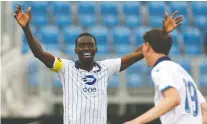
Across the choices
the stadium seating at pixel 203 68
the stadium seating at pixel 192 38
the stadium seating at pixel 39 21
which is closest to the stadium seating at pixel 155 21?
the stadium seating at pixel 192 38

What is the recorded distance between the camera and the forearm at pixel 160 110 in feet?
13.5

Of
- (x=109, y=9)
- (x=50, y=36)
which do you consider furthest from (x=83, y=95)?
(x=109, y=9)

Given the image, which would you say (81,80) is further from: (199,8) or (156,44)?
(199,8)

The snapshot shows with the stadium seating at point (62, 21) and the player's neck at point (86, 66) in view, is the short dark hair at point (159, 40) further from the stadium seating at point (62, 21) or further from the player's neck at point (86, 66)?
the stadium seating at point (62, 21)

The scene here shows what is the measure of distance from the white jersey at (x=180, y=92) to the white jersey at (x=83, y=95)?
125cm

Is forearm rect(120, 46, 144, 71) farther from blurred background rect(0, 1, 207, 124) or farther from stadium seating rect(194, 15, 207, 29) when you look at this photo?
stadium seating rect(194, 15, 207, 29)

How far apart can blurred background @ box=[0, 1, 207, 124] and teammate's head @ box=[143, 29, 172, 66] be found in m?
4.65

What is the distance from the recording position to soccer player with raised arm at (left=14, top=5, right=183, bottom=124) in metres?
Answer: 5.57

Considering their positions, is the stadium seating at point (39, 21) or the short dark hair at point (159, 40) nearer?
the short dark hair at point (159, 40)

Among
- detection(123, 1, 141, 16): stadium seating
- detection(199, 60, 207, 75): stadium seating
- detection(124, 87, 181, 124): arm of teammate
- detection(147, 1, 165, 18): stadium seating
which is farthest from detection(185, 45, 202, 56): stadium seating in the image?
detection(124, 87, 181, 124): arm of teammate

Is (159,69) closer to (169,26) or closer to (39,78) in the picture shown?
(169,26)

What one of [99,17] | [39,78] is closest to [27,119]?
[39,78]

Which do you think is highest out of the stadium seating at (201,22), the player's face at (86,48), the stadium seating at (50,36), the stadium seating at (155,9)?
the stadium seating at (155,9)

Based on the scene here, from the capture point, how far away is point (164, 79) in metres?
4.30
